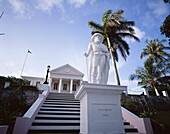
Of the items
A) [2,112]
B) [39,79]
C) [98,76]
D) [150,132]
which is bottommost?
[150,132]

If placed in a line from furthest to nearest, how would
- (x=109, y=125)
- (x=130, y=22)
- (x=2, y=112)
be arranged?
1. (x=130, y=22)
2. (x=2, y=112)
3. (x=109, y=125)

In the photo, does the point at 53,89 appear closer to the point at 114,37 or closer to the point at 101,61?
the point at 114,37

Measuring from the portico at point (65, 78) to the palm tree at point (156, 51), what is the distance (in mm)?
12957

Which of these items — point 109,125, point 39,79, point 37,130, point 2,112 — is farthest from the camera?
point 39,79

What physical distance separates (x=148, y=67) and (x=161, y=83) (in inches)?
108

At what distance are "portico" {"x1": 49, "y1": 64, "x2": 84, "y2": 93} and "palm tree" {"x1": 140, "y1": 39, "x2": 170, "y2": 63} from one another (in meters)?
13.0

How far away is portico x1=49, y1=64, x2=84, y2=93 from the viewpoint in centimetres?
1780

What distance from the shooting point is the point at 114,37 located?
46.3 ft

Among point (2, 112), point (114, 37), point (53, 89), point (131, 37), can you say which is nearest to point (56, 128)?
point (2, 112)

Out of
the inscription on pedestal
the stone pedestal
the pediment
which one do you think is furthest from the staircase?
the pediment

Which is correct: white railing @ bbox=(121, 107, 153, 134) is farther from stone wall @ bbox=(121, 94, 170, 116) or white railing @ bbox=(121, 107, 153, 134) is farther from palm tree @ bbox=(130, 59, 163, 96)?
palm tree @ bbox=(130, 59, 163, 96)

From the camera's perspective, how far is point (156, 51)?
19031 millimetres

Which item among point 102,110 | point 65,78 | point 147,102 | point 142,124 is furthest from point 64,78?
point 102,110

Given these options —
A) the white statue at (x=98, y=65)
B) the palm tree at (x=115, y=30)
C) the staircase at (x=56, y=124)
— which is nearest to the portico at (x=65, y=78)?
the palm tree at (x=115, y=30)
